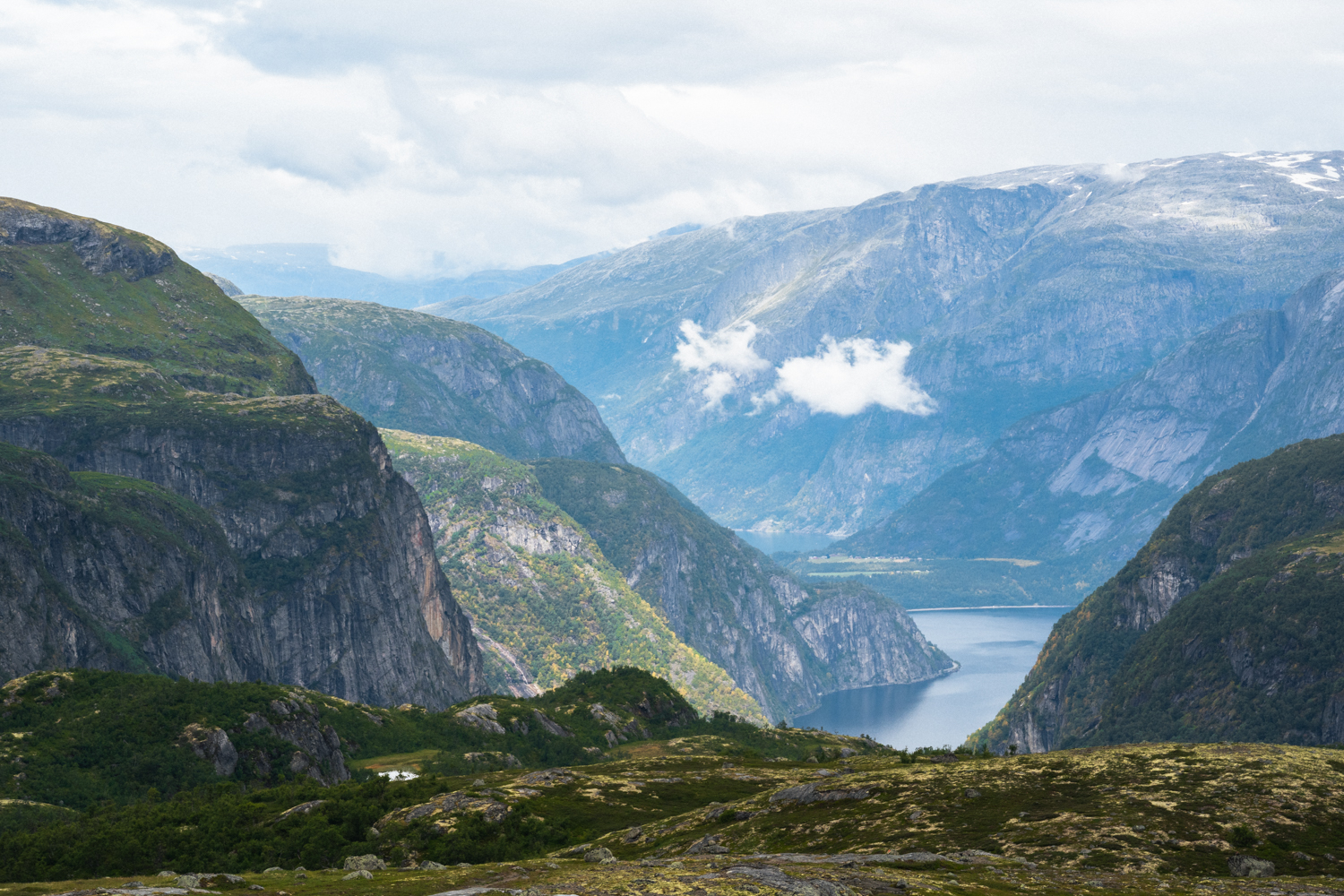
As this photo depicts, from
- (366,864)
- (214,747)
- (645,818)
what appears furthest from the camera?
(214,747)

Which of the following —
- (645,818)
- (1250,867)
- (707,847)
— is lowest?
(645,818)

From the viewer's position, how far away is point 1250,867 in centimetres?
8231

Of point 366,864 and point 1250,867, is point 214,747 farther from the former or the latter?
point 1250,867

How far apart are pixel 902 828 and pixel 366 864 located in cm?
3977

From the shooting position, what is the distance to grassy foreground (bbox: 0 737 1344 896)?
76.8 metres

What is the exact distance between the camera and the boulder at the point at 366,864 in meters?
93.3

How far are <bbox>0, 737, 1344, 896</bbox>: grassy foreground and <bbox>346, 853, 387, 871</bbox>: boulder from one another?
5610 mm

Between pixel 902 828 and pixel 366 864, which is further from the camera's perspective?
pixel 902 828

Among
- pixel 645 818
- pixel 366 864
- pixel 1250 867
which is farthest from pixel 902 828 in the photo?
pixel 366 864

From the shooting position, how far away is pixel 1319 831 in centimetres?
8838

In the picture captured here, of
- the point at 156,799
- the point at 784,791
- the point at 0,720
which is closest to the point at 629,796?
the point at 784,791

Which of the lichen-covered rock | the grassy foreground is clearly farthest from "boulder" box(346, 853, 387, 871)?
the lichen-covered rock

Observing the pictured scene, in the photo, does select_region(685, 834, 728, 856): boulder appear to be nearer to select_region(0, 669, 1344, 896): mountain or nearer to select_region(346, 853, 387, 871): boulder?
select_region(0, 669, 1344, 896): mountain

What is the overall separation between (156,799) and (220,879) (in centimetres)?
6381
